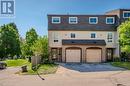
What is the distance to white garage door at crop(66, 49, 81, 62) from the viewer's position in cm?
4866

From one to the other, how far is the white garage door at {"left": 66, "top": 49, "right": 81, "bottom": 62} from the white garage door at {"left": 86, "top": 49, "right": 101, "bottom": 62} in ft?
4.81

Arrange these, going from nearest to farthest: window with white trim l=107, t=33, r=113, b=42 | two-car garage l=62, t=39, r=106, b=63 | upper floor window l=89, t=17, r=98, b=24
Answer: two-car garage l=62, t=39, r=106, b=63 → window with white trim l=107, t=33, r=113, b=42 → upper floor window l=89, t=17, r=98, b=24

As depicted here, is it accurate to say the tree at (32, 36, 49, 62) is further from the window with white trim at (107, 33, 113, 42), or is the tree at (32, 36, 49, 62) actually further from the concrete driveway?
the concrete driveway

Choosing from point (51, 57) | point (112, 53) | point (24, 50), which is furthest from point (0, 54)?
point (112, 53)

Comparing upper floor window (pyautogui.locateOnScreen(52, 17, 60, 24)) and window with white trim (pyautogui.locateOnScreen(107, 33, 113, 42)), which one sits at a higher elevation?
upper floor window (pyautogui.locateOnScreen(52, 17, 60, 24))

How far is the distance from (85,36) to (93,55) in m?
3.36

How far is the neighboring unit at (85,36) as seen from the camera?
1914 inches

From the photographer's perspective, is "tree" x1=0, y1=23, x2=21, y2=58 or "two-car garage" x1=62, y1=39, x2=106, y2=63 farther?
"tree" x1=0, y1=23, x2=21, y2=58

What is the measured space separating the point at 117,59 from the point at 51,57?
10501mm

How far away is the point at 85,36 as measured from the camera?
164 feet

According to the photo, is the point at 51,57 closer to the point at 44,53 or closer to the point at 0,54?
the point at 44,53

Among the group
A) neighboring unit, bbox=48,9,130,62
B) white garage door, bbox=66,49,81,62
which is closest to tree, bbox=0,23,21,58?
neighboring unit, bbox=48,9,130,62

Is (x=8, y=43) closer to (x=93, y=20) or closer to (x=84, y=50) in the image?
(x=93, y=20)

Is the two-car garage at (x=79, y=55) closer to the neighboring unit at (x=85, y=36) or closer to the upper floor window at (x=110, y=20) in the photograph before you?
the neighboring unit at (x=85, y=36)
